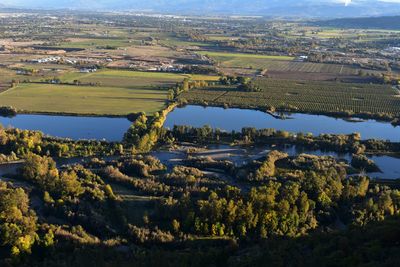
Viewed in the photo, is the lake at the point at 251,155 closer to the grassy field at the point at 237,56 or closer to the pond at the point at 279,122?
the pond at the point at 279,122

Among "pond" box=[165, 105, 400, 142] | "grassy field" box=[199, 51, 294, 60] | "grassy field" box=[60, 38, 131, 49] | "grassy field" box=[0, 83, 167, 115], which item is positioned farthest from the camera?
"grassy field" box=[60, 38, 131, 49]

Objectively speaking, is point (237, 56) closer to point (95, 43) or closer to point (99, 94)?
point (95, 43)

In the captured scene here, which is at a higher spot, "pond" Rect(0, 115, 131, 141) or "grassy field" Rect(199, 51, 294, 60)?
"grassy field" Rect(199, 51, 294, 60)

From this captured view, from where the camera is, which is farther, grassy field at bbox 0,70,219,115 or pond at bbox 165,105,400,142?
grassy field at bbox 0,70,219,115

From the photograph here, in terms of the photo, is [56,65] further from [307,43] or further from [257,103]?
[307,43]

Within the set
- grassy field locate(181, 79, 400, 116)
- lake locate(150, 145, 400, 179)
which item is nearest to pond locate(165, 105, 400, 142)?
grassy field locate(181, 79, 400, 116)

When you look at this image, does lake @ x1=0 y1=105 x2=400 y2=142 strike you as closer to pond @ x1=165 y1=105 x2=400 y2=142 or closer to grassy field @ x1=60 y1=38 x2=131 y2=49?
pond @ x1=165 y1=105 x2=400 y2=142

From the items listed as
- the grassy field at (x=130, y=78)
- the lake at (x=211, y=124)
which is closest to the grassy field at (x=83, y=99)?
the lake at (x=211, y=124)
